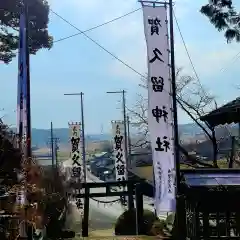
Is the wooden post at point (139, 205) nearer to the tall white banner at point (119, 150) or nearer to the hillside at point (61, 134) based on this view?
the tall white banner at point (119, 150)

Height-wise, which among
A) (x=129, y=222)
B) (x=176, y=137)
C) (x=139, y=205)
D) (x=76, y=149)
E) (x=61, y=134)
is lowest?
(x=129, y=222)

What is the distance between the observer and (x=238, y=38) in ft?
30.6

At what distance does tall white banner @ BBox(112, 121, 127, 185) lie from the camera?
28695 mm

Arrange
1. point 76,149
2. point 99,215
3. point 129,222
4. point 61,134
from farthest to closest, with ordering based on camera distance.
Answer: point 61,134
point 99,215
point 76,149
point 129,222

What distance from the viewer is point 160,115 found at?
11711 millimetres

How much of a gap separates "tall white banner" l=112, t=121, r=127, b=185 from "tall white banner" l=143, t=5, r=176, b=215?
660 inches

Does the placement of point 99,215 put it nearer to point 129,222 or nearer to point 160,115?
point 129,222

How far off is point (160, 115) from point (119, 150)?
17.5 meters

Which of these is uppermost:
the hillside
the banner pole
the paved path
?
the hillside

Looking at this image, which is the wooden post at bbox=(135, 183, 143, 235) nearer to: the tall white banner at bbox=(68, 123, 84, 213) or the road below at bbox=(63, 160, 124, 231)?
the road below at bbox=(63, 160, 124, 231)

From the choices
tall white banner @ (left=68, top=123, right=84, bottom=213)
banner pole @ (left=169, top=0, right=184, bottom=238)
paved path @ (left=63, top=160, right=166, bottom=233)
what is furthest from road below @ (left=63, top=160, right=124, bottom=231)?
banner pole @ (left=169, top=0, right=184, bottom=238)

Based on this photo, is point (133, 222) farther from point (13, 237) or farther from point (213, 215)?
point (13, 237)

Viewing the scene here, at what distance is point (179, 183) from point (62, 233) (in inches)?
402

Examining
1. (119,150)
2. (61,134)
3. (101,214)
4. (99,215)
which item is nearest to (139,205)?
(119,150)
